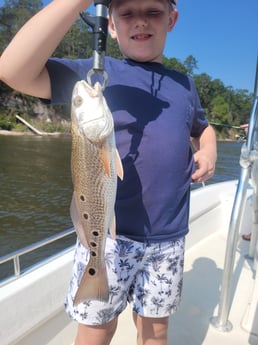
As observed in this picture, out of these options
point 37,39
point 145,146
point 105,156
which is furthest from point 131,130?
point 37,39

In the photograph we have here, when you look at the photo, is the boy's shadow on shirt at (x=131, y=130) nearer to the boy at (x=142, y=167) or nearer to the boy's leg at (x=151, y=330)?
the boy at (x=142, y=167)

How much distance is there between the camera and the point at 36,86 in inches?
46.8

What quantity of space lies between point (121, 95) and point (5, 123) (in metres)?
35.6

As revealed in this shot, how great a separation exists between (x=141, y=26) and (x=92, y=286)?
36.4 inches

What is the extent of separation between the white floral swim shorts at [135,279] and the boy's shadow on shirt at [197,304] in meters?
0.75

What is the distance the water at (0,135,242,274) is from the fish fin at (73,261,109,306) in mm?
6539

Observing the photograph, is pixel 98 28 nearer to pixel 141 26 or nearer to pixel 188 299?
pixel 141 26

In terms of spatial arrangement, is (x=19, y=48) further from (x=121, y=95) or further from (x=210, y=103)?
(x=210, y=103)

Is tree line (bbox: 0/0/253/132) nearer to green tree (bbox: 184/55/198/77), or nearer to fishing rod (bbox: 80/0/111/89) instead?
green tree (bbox: 184/55/198/77)

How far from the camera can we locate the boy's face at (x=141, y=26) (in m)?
1.28

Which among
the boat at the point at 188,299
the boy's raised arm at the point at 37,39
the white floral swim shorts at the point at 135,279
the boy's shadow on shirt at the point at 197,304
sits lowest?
the boy's shadow on shirt at the point at 197,304

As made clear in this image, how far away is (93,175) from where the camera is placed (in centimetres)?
108

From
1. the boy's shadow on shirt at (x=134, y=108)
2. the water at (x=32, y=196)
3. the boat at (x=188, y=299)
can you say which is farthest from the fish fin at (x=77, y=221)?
the water at (x=32, y=196)

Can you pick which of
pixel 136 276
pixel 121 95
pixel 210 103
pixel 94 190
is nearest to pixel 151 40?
pixel 121 95
